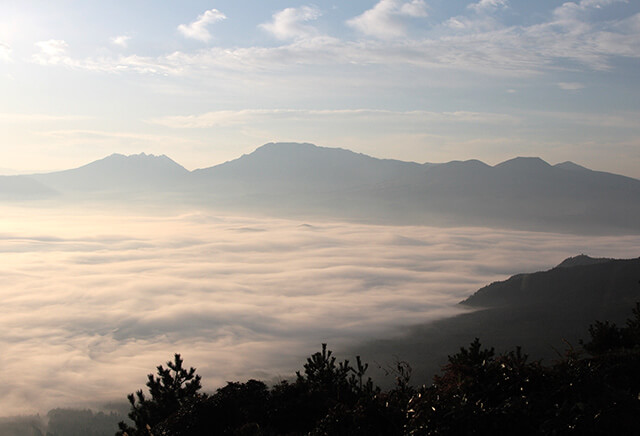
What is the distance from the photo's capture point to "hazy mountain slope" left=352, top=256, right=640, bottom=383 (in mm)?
148250

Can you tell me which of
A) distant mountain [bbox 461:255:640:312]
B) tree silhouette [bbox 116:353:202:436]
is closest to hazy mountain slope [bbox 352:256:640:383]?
distant mountain [bbox 461:255:640:312]

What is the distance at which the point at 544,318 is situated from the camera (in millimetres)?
163875

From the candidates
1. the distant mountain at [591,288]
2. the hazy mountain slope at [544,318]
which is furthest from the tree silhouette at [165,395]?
the distant mountain at [591,288]

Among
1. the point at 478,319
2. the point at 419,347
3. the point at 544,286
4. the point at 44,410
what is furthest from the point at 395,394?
the point at 44,410

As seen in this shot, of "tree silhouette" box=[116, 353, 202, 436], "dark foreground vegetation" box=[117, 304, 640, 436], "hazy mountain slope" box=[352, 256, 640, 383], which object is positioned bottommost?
"hazy mountain slope" box=[352, 256, 640, 383]

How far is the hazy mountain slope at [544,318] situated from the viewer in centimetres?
14825

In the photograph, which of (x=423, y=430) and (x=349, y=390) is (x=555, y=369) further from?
(x=349, y=390)

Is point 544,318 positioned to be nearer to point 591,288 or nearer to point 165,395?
point 591,288

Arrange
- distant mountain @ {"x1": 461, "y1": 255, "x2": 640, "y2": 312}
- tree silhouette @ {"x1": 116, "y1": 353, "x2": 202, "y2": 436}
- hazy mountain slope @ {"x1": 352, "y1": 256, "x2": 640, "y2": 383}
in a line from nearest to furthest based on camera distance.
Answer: tree silhouette @ {"x1": 116, "y1": 353, "x2": 202, "y2": 436} → hazy mountain slope @ {"x1": 352, "y1": 256, "x2": 640, "y2": 383} → distant mountain @ {"x1": 461, "y1": 255, "x2": 640, "y2": 312}

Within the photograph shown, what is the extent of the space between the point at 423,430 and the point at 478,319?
19130 cm

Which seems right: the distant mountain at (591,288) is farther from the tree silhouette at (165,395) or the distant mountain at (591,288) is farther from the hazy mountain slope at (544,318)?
the tree silhouette at (165,395)

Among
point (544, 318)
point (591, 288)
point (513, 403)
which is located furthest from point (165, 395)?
point (591, 288)

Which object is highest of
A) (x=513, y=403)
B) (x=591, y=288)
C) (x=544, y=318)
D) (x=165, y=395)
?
(x=513, y=403)

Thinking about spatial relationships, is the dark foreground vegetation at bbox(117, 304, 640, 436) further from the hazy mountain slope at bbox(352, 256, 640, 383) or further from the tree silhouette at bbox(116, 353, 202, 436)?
the hazy mountain slope at bbox(352, 256, 640, 383)
